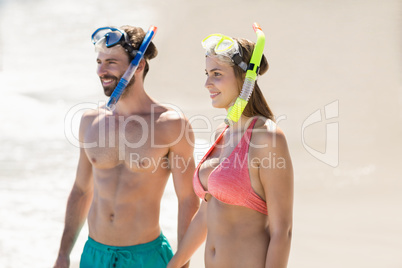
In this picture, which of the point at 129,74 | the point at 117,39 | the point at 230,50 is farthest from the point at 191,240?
the point at 117,39

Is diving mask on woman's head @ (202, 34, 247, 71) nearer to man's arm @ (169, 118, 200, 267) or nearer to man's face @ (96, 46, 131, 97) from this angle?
man's arm @ (169, 118, 200, 267)

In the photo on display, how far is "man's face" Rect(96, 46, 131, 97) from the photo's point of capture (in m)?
2.97

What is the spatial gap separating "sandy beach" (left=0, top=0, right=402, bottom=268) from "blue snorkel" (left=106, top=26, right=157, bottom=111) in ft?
8.65

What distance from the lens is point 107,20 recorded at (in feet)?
37.1

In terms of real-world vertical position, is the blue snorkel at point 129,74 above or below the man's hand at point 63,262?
above

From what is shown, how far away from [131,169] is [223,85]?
82cm

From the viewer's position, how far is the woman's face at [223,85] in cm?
235

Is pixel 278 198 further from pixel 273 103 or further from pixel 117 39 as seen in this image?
pixel 273 103

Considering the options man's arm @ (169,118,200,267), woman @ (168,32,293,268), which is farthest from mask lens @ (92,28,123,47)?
woman @ (168,32,293,268)

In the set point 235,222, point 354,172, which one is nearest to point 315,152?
point 354,172

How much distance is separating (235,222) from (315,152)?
18.3 ft

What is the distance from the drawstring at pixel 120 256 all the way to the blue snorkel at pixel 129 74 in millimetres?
727

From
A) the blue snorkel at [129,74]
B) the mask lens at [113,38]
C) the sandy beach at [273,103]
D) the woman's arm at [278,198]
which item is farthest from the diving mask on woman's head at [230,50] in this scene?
the sandy beach at [273,103]

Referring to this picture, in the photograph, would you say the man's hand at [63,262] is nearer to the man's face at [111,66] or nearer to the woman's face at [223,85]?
the man's face at [111,66]
